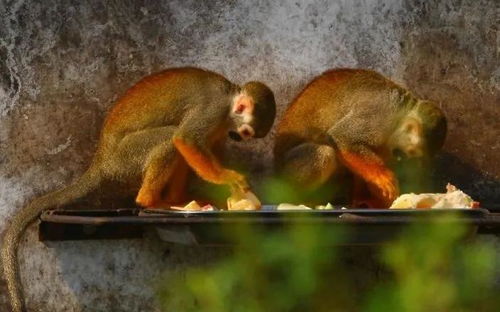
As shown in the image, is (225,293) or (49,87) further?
(49,87)

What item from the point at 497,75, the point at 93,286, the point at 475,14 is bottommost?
the point at 93,286

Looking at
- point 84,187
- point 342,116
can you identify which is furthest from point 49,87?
point 342,116

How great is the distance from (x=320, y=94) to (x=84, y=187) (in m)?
0.86

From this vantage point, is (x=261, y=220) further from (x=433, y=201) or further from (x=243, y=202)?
(x=433, y=201)

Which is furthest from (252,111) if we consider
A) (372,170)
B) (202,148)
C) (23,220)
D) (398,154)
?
(23,220)

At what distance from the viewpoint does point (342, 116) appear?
2695 mm

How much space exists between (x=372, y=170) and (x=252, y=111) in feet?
1.44

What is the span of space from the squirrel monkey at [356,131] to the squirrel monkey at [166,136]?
0.16m

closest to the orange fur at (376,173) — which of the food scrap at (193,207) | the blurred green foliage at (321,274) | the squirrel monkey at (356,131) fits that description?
the squirrel monkey at (356,131)

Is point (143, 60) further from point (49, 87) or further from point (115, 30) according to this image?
point (49, 87)

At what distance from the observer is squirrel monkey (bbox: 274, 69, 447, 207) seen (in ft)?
8.48

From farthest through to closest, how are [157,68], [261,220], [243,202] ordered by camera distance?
[157,68], [243,202], [261,220]

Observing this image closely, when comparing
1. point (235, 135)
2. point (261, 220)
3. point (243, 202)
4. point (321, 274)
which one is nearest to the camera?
point (321, 274)

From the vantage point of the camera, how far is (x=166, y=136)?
255cm
